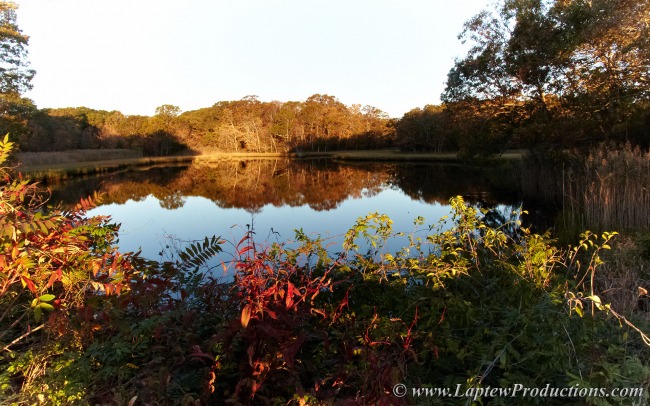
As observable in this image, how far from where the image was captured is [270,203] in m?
18.1

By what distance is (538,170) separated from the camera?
55.4 feet

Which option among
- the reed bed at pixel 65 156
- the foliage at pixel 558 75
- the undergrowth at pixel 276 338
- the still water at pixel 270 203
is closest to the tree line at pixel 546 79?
the foliage at pixel 558 75

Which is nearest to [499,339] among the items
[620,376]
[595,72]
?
[620,376]

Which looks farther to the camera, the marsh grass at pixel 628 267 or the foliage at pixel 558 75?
the foliage at pixel 558 75

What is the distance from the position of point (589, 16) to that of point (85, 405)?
16527 mm

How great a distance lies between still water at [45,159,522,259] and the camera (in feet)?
38.5

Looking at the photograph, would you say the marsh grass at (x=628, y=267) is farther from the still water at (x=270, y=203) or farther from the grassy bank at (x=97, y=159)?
the grassy bank at (x=97, y=159)

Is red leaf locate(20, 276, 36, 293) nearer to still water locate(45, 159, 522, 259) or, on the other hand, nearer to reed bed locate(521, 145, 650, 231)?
still water locate(45, 159, 522, 259)

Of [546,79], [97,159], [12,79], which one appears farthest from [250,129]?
[546,79]

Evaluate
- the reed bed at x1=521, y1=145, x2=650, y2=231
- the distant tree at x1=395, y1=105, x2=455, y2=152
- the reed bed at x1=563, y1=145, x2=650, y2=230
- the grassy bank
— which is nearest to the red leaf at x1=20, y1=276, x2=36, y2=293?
the reed bed at x1=521, y1=145, x2=650, y2=231

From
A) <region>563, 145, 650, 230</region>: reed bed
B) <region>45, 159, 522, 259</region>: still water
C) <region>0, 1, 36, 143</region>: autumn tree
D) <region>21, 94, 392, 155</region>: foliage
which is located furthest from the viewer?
<region>21, 94, 392, 155</region>: foliage

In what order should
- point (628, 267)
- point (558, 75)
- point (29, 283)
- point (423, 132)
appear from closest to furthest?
point (29, 283)
point (628, 267)
point (558, 75)
point (423, 132)

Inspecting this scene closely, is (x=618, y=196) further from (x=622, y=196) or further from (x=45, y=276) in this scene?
(x=45, y=276)

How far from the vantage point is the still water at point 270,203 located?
11.7 metres
